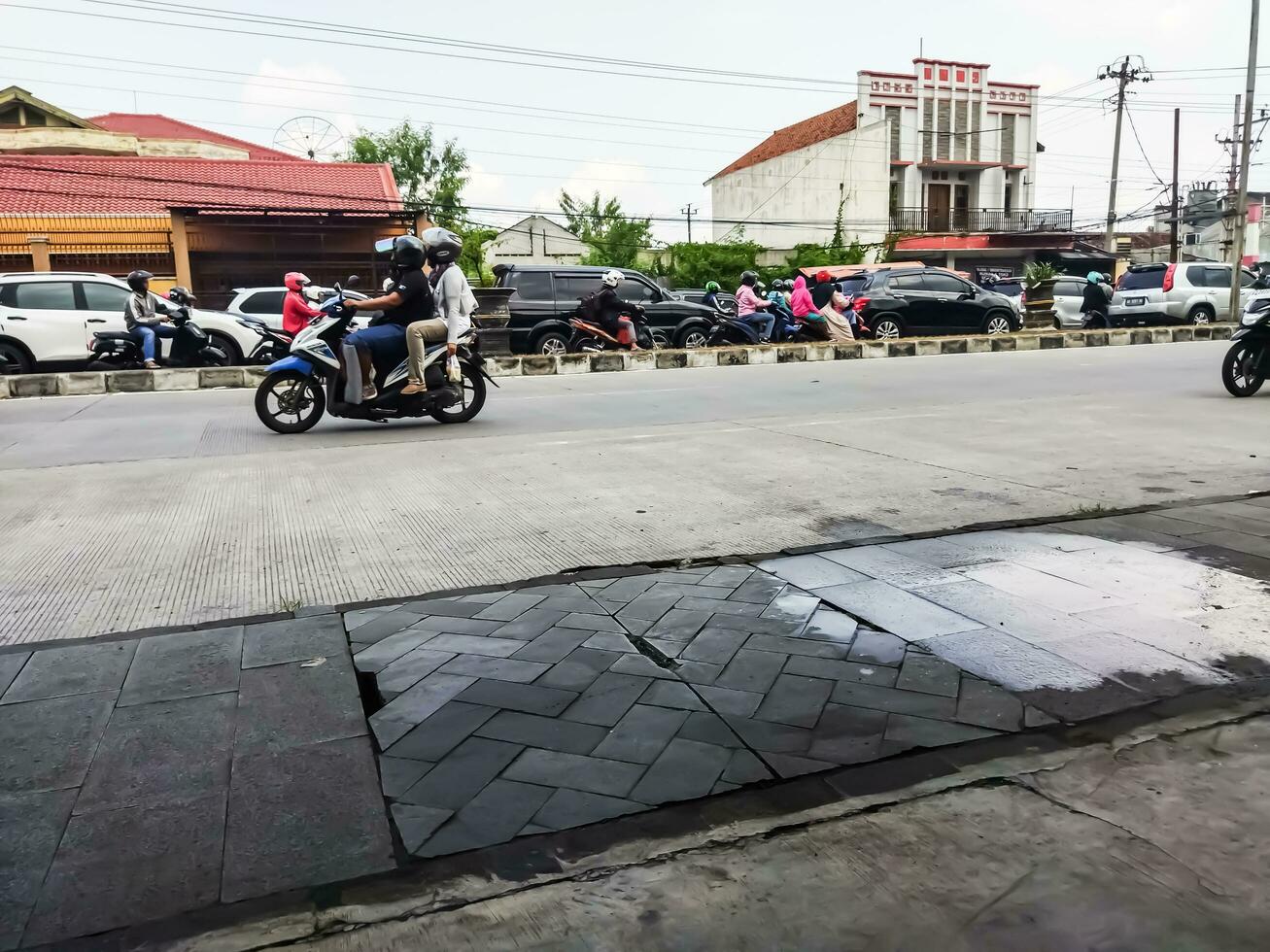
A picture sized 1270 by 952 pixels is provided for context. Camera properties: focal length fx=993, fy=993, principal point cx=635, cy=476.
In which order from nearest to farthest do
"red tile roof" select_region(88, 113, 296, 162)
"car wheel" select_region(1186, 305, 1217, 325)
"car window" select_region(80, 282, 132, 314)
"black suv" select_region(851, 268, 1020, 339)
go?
"car window" select_region(80, 282, 132, 314) → "black suv" select_region(851, 268, 1020, 339) → "car wheel" select_region(1186, 305, 1217, 325) → "red tile roof" select_region(88, 113, 296, 162)

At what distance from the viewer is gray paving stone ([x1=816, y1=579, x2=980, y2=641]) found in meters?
3.43

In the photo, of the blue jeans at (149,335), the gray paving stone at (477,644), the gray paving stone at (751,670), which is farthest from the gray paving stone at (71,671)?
the blue jeans at (149,335)

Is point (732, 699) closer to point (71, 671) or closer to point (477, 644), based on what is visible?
point (477, 644)

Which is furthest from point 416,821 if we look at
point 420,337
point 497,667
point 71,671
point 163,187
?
point 163,187

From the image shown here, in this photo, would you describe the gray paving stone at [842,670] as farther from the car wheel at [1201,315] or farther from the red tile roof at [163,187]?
the red tile roof at [163,187]

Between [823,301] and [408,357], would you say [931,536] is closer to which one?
[408,357]

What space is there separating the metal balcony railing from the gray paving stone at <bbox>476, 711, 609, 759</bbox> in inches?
1792

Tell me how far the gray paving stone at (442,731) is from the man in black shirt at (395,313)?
586 centimetres

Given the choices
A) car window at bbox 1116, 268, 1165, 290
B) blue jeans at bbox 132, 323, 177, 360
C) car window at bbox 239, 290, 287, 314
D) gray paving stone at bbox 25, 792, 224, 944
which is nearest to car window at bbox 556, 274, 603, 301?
car window at bbox 239, 290, 287, 314

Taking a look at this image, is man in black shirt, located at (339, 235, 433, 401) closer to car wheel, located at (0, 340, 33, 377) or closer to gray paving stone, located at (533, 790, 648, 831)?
gray paving stone, located at (533, 790, 648, 831)

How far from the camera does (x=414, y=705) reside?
2.89 metres

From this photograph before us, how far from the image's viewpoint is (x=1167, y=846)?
7.08 ft

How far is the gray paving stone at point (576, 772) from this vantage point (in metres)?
2.43

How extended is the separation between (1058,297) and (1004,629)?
2221 cm
